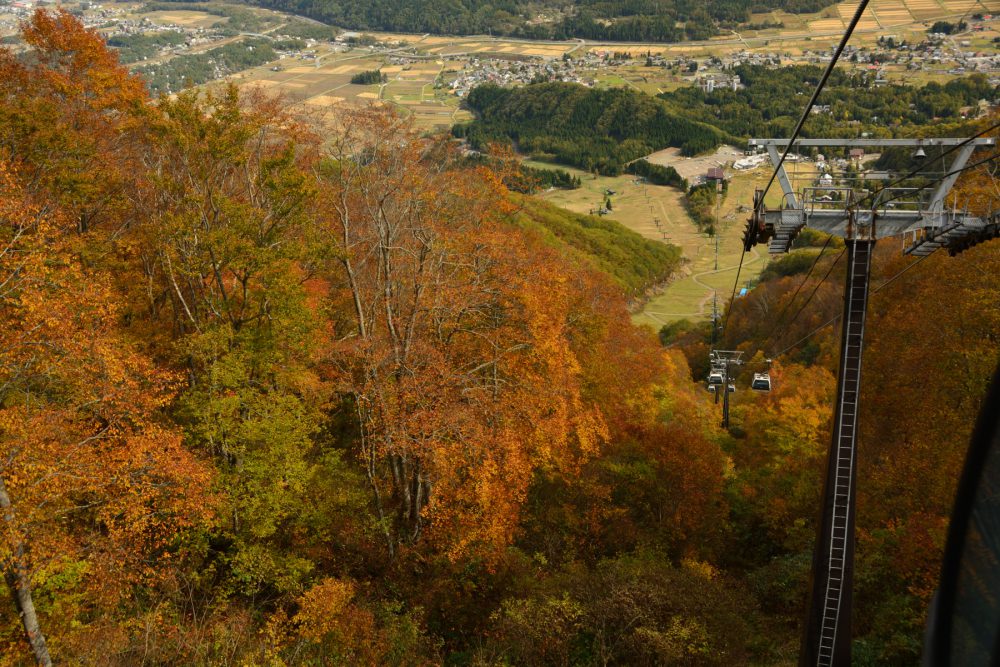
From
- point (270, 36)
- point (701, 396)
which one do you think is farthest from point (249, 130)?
point (270, 36)

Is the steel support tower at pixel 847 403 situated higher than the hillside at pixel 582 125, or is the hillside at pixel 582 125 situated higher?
the steel support tower at pixel 847 403

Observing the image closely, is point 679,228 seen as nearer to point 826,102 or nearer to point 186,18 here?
point 826,102

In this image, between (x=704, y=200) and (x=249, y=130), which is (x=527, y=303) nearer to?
(x=249, y=130)

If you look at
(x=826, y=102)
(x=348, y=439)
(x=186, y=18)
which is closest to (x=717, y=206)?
(x=826, y=102)

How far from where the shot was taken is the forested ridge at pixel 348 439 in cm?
1298

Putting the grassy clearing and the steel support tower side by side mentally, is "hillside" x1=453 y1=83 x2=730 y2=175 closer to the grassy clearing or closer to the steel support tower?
the grassy clearing

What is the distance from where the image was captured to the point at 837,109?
118 m

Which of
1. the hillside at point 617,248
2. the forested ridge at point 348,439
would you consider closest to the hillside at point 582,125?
the hillside at point 617,248

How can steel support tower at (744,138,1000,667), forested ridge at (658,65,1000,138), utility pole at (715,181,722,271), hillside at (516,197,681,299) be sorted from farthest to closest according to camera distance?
forested ridge at (658,65,1000,138) < utility pole at (715,181,722,271) < hillside at (516,197,681,299) < steel support tower at (744,138,1000,667)

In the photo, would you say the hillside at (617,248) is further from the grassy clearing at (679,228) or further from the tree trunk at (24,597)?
the tree trunk at (24,597)

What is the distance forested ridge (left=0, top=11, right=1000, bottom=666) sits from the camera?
13.0 m

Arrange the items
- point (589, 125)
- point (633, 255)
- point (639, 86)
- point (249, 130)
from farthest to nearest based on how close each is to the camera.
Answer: point (639, 86) < point (589, 125) < point (633, 255) < point (249, 130)

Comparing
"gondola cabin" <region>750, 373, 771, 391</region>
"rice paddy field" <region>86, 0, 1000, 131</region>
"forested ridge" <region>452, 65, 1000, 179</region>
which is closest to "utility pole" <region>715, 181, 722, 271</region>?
"forested ridge" <region>452, 65, 1000, 179</region>

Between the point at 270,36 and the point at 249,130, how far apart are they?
585 ft
